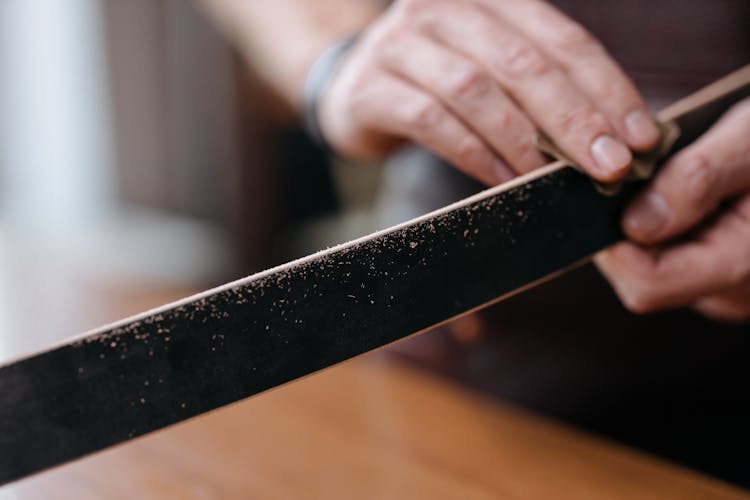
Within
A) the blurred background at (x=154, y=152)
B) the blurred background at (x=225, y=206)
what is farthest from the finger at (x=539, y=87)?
the blurred background at (x=154, y=152)

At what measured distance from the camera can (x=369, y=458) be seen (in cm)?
50

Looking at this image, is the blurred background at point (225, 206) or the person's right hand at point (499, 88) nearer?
the person's right hand at point (499, 88)

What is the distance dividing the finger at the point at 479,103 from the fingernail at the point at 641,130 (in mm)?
48

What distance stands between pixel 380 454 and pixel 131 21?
7.51 ft

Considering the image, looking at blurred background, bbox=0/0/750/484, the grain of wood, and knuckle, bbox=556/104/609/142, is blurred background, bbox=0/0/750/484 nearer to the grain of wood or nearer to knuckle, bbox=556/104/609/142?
the grain of wood

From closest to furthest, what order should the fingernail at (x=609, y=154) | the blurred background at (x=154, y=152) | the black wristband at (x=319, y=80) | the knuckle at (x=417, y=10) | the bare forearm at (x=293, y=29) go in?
the fingernail at (x=609, y=154) → the knuckle at (x=417, y=10) → the black wristband at (x=319, y=80) → the bare forearm at (x=293, y=29) → the blurred background at (x=154, y=152)

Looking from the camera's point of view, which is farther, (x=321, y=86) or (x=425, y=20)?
(x=321, y=86)

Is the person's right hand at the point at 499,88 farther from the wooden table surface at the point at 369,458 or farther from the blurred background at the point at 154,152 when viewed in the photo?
the blurred background at the point at 154,152

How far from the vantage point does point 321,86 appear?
0.63 meters

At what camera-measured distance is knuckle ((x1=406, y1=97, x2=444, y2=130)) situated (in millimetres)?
462

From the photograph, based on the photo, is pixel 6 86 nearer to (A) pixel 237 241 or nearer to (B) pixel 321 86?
(A) pixel 237 241

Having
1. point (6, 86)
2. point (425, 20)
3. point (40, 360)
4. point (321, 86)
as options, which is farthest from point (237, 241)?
point (40, 360)

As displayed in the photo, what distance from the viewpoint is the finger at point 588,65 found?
408mm

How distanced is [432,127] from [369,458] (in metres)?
0.21
